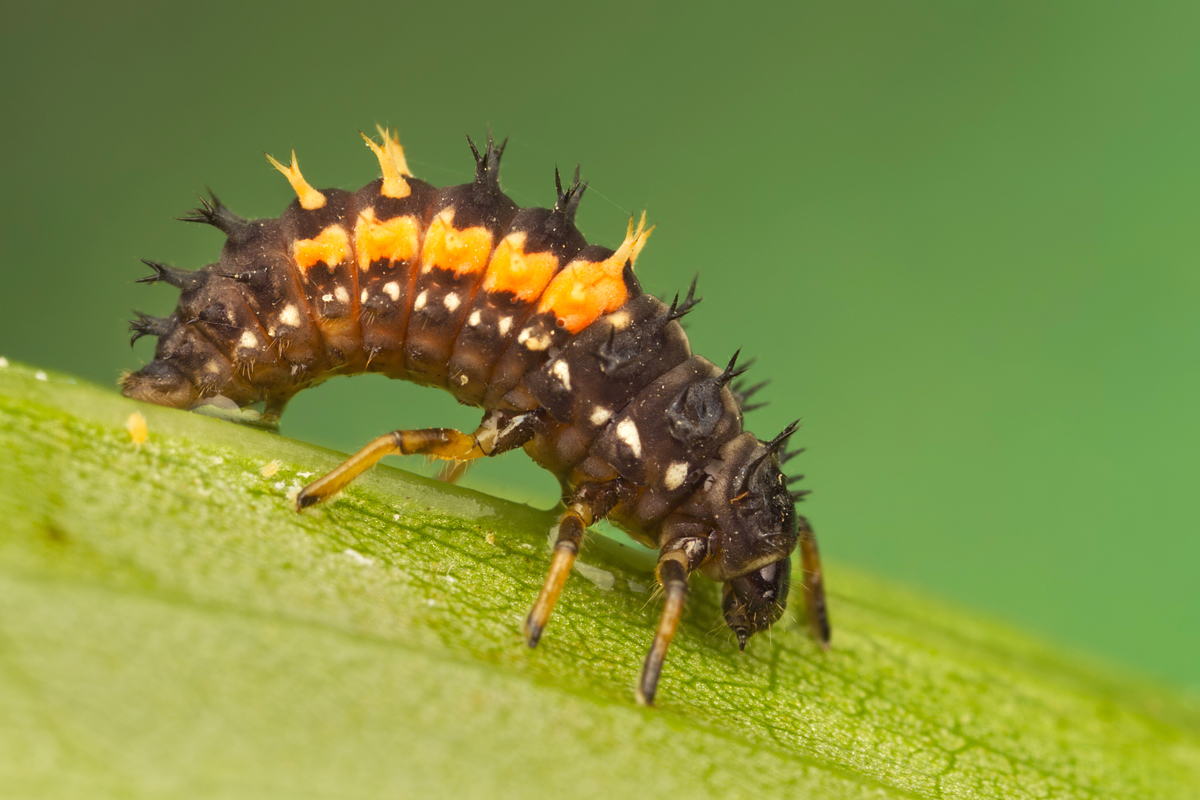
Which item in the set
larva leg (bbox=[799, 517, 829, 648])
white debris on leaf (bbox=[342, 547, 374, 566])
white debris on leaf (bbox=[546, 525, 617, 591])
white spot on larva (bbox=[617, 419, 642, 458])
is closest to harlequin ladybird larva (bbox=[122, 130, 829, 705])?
white spot on larva (bbox=[617, 419, 642, 458])

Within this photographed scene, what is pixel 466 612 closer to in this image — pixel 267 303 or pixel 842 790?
pixel 842 790

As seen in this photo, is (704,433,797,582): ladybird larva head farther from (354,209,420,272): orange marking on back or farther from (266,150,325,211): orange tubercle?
(266,150,325,211): orange tubercle

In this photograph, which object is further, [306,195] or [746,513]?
[306,195]

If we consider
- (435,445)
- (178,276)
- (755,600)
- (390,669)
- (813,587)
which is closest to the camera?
(390,669)

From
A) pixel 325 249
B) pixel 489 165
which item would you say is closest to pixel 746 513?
pixel 489 165

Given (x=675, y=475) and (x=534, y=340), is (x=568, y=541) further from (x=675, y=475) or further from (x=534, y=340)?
(x=534, y=340)

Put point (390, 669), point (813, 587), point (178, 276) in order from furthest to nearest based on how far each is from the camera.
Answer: point (813, 587)
point (178, 276)
point (390, 669)
